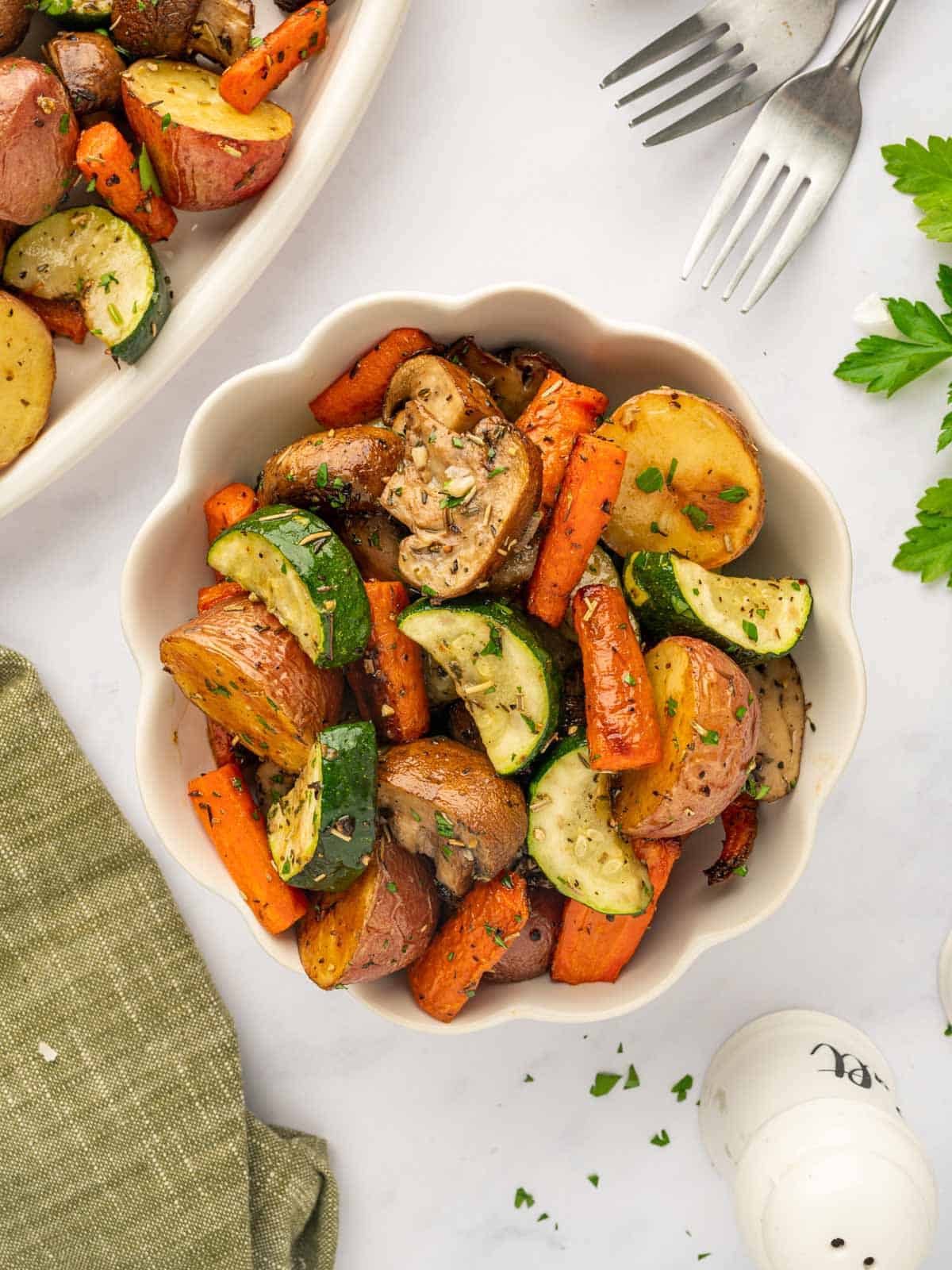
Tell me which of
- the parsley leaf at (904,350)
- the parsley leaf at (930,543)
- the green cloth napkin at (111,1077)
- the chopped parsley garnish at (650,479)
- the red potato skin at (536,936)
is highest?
the parsley leaf at (904,350)

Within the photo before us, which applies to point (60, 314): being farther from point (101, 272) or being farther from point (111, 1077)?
point (111, 1077)

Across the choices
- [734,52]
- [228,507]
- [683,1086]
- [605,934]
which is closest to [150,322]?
[228,507]

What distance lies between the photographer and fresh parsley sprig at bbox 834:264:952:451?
166 centimetres

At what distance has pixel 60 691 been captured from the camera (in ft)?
6.20

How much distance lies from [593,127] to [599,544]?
78cm

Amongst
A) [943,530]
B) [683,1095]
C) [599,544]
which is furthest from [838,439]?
[683,1095]

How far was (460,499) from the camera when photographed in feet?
4.11

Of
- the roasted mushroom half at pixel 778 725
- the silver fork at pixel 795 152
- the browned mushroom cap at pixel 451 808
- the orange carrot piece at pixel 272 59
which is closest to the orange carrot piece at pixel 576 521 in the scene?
the browned mushroom cap at pixel 451 808

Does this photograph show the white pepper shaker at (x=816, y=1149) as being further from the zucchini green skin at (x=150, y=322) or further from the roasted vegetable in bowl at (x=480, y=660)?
the zucchini green skin at (x=150, y=322)

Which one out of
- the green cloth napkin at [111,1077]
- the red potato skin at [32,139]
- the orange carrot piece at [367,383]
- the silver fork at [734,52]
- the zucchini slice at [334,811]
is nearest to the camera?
the zucchini slice at [334,811]

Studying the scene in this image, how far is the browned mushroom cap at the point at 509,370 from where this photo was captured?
1.46m

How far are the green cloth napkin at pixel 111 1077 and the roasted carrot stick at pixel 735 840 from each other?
0.92 metres

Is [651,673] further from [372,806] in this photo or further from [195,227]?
[195,227]

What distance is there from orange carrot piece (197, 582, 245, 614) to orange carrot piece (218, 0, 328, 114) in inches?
29.5
